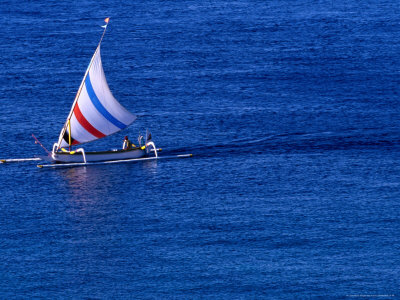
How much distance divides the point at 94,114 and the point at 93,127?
1.87 m

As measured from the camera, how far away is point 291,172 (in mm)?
148750

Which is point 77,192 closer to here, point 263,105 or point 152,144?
point 152,144

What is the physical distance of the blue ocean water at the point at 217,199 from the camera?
11675 cm

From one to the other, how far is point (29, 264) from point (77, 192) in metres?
22.8

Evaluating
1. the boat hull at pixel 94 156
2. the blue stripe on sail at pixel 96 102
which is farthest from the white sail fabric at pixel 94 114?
the boat hull at pixel 94 156

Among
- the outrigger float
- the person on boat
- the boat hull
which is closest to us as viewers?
the boat hull

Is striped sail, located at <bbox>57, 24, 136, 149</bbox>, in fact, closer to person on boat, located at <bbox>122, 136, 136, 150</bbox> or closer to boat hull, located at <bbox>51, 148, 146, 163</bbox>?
boat hull, located at <bbox>51, 148, 146, 163</bbox>

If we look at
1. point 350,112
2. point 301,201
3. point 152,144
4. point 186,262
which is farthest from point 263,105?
point 186,262

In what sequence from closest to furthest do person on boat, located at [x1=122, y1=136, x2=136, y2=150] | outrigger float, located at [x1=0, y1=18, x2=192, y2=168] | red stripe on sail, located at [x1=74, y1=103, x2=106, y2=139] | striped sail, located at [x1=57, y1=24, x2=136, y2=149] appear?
outrigger float, located at [x1=0, y1=18, x2=192, y2=168], person on boat, located at [x1=122, y1=136, x2=136, y2=150], striped sail, located at [x1=57, y1=24, x2=136, y2=149], red stripe on sail, located at [x1=74, y1=103, x2=106, y2=139]

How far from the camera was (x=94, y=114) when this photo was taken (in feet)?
513

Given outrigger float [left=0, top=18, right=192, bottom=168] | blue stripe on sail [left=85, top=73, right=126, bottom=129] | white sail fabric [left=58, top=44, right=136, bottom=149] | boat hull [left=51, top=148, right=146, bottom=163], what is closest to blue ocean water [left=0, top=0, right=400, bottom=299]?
boat hull [left=51, top=148, right=146, bottom=163]

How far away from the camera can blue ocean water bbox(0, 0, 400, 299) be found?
11675cm

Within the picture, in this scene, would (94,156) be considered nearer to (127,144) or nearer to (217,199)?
(127,144)

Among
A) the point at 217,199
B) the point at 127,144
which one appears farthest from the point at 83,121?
the point at 217,199
